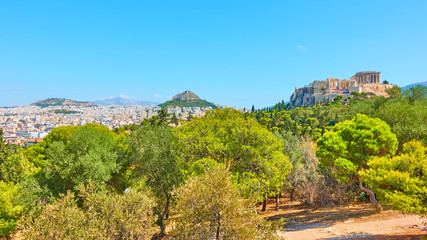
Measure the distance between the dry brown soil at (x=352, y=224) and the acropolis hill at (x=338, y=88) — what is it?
134696 mm

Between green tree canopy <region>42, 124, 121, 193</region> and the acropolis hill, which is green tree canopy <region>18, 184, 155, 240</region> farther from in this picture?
the acropolis hill

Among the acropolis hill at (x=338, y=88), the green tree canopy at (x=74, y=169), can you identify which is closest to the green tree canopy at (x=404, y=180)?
the green tree canopy at (x=74, y=169)

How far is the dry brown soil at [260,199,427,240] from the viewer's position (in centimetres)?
1563

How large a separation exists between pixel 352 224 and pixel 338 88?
6191 inches

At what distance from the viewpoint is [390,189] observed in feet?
43.4

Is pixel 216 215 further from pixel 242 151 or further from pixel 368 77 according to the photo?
pixel 368 77

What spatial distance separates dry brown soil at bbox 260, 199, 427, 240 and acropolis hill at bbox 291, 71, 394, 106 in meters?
135

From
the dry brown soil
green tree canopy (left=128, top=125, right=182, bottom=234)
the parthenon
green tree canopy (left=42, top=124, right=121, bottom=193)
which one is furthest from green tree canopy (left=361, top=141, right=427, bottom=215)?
the parthenon

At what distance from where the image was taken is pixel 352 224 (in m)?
18.5

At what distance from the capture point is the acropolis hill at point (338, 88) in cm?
14488

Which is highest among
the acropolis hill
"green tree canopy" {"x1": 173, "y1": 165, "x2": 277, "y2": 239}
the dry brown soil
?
the acropolis hill

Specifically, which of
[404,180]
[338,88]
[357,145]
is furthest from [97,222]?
[338,88]

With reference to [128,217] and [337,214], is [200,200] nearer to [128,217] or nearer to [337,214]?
[128,217]

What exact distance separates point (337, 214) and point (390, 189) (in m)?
9.65
